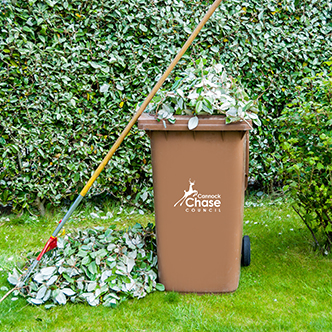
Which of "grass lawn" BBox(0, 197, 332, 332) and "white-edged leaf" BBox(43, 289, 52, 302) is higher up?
"white-edged leaf" BBox(43, 289, 52, 302)

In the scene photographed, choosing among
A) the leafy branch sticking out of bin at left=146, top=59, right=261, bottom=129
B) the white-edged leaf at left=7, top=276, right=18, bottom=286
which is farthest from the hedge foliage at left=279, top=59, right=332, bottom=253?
the white-edged leaf at left=7, top=276, right=18, bottom=286

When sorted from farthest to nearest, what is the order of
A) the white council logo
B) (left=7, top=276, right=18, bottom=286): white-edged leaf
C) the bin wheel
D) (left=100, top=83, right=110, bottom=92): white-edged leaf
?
(left=100, top=83, right=110, bottom=92): white-edged leaf < the bin wheel < (left=7, top=276, right=18, bottom=286): white-edged leaf < the white council logo

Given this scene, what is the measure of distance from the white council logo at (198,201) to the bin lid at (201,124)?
1.24 ft

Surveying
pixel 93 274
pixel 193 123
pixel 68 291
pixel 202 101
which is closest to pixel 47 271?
pixel 68 291

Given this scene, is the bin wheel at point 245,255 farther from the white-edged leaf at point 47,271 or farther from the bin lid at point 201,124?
Answer: the white-edged leaf at point 47,271

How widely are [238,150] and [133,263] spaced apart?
43.3 inches

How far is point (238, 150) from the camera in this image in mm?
2475

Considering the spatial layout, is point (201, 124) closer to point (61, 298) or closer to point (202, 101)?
point (202, 101)

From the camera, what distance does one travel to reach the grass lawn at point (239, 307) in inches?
92.7

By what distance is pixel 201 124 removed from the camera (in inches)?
93.8

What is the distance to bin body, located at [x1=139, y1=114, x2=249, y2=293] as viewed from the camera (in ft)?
8.05

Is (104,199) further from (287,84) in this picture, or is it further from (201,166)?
(287,84)

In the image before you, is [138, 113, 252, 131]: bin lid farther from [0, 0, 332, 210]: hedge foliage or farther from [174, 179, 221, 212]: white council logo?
[0, 0, 332, 210]: hedge foliage

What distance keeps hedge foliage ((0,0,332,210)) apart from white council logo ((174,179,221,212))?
5.27ft
